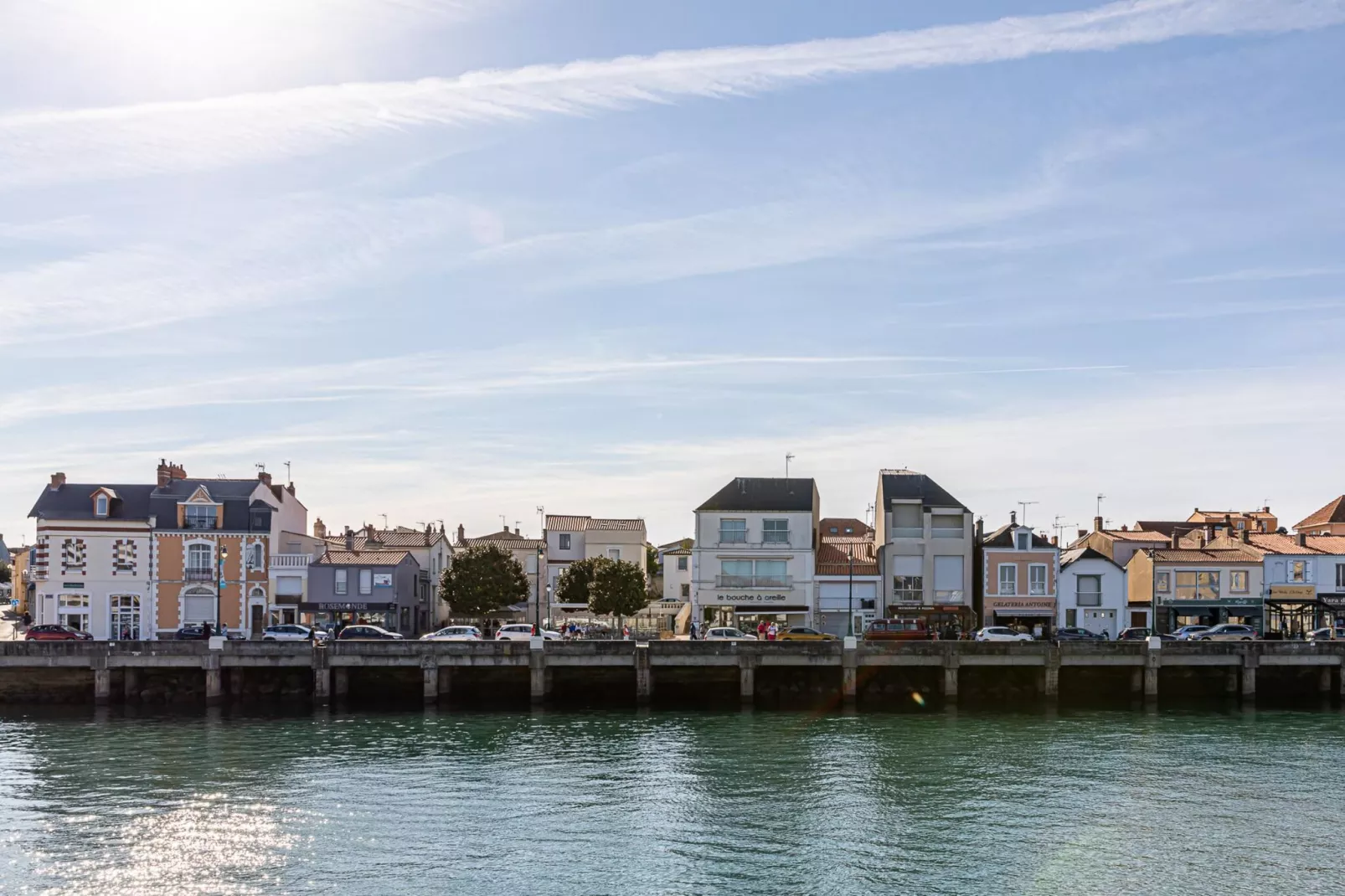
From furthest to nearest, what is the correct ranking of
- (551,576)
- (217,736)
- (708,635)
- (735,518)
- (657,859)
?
(551,576)
(735,518)
(708,635)
(217,736)
(657,859)

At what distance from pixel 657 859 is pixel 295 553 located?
2276 inches

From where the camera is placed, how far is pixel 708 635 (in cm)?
6212

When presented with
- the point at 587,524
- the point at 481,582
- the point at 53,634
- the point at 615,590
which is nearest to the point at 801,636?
the point at 615,590

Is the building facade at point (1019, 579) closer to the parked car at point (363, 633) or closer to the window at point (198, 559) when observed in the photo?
the parked car at point (363, 633)

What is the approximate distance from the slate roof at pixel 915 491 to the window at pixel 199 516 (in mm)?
42191

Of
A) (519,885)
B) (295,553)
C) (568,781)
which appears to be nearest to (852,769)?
(568,781)

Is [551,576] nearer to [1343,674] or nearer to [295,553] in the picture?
[295,553]

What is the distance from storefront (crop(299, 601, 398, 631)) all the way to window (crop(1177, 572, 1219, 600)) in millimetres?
51001

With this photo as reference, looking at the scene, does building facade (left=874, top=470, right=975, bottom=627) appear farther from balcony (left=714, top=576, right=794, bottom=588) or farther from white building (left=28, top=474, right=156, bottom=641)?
white building (left=28, top=474, right=156, bottom=641)

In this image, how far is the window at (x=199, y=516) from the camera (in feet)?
257

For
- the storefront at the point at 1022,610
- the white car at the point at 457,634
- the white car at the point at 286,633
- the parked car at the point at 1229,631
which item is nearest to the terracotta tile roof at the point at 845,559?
the storefront at the point at 1022,610

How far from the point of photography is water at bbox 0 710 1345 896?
27750 mm

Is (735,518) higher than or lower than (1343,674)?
higher

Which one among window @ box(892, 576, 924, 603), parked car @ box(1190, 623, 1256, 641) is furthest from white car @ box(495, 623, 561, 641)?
parked car @ box(1190, 623, 1256, 641)
